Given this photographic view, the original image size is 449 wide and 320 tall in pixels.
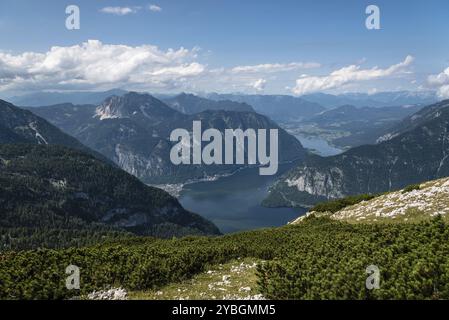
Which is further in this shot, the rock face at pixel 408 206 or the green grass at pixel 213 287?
the rock face at pixel 408 206

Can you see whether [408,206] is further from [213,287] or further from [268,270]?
[213,287]

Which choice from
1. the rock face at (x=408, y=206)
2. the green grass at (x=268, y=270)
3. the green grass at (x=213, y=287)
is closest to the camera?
the green grass at (x=268, y=270)

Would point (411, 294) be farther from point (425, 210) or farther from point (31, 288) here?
point (425, 210)

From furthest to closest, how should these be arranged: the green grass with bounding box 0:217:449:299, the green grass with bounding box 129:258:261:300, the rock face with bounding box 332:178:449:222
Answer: the rock face with bounding box 332:178:449:222 < the green grass with bounding box 129:258:261:300 < the green grass with bounding box 0:217:449:299

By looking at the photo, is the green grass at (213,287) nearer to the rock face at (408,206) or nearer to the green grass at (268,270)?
the green grass at (268,270)

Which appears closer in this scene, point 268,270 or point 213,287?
point 213,287

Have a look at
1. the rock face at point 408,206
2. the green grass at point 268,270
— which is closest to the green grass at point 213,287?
the green grass at point 268,270

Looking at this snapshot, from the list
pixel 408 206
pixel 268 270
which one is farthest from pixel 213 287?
pixel 408 206

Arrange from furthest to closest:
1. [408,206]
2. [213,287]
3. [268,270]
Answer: [408,206], [268,270], [213,287]

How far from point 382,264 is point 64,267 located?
21.6m

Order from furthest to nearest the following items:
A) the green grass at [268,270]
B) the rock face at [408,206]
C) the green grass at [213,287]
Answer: the rock face at [408,206], the green grass at [213,287], the green grass at [268,270]

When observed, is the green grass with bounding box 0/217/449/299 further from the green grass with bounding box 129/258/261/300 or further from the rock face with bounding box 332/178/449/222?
the rock face with bounding box 332/178/449/222

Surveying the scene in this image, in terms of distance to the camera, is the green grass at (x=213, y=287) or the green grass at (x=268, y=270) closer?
the green grass at (x=268, y=270)

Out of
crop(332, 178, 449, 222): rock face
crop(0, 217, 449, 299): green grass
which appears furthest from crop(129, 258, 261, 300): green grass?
crop(332, 178, 449, 222): rock face
